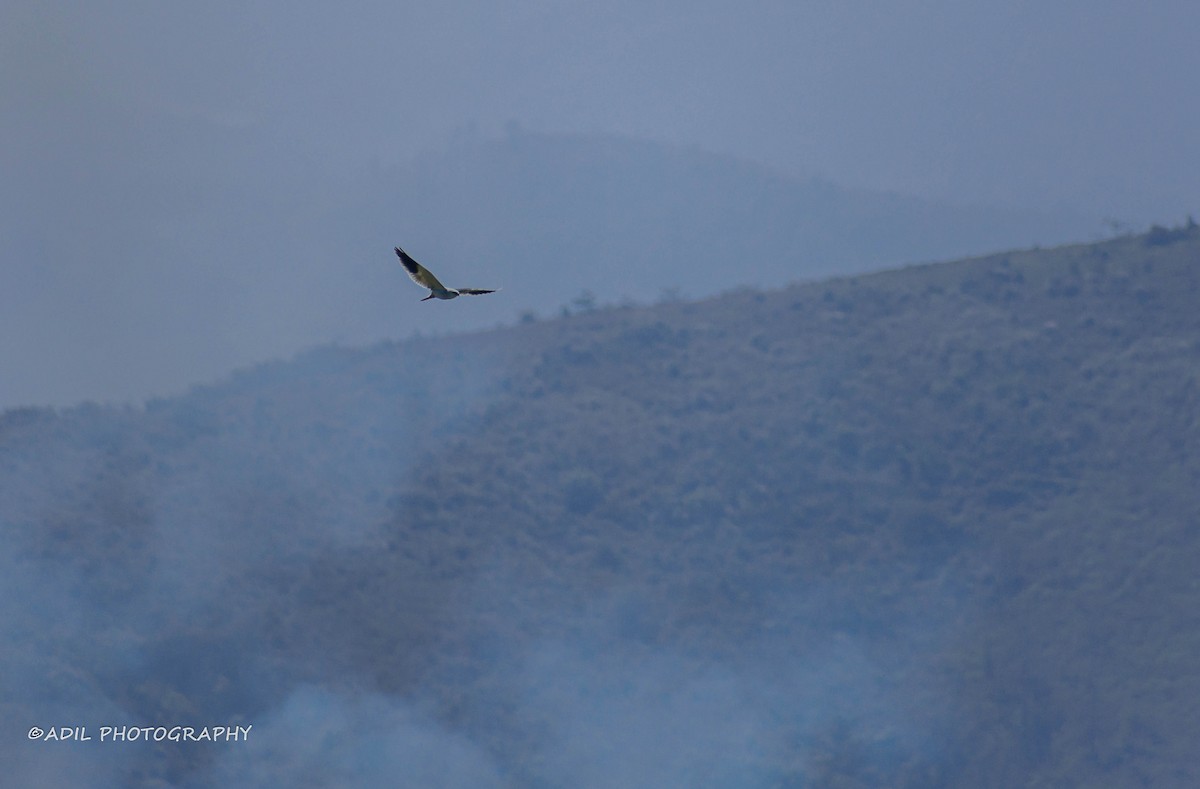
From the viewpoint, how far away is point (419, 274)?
16.6 m

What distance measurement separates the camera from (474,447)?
80750mm

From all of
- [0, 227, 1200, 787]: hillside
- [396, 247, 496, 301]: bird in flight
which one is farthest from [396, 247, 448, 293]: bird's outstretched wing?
[0, 227, 1200, 787]: hillside

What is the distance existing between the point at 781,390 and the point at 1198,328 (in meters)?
20.5

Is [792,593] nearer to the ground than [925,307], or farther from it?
nearer to the ground

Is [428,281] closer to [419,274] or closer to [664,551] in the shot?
[419,274]

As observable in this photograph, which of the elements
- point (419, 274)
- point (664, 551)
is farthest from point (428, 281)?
point (664, 551)

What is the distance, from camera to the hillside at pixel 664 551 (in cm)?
6100

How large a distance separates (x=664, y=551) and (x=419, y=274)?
5783cm

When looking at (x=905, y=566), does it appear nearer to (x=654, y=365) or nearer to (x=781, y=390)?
(x=781, y=390)

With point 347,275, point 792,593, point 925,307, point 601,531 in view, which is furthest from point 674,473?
point 347,275

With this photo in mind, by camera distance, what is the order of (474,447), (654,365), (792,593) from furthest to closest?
1. (654,365)
2. (474,447)
3. (792,593)

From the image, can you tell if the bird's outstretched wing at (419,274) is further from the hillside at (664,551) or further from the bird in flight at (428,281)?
the hillside at (664,551)

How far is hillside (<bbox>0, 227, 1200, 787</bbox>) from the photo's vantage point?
61.0m

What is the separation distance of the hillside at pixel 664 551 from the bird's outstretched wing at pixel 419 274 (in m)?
A: 40.7
